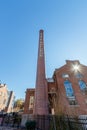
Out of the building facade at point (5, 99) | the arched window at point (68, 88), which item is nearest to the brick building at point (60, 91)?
the arched window at point (68, 88)

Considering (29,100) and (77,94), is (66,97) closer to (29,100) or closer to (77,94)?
(77,94)

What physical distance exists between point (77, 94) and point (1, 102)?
20.2m

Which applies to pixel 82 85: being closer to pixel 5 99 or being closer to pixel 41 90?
pixel 41 90

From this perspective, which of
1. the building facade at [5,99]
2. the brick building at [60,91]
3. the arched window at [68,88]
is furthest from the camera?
the building facade at [5,99]

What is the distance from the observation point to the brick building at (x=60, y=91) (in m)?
12.9

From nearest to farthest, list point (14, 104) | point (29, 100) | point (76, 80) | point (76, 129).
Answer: point (76, 129) < point (29, 100) < point (76, 80) < point (14, 104)

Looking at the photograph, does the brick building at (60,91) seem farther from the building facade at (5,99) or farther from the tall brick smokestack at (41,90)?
the building facade at (5,99)

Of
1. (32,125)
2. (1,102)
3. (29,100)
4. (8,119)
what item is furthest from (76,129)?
(1,102)

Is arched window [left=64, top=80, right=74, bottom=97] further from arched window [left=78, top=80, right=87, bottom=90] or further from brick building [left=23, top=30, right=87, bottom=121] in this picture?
arched window [left=78, top=80, right=87, bottom=90]

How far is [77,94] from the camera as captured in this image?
1600cm

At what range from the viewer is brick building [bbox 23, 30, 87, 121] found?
42.2 feet

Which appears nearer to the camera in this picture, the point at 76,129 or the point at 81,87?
the point at 76,129

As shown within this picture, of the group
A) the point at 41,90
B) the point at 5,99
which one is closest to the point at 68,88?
the point at 41,90

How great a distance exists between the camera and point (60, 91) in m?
16.2
